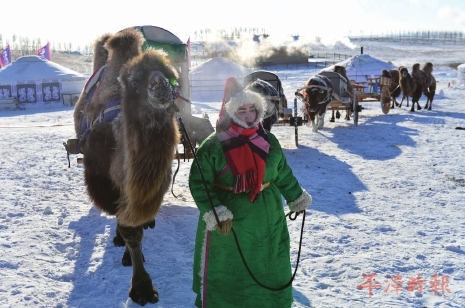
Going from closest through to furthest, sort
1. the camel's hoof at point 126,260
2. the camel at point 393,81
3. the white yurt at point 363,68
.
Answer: the camel's hoof at point 126,260
the camel at point 393,81
the white yurt at point 363,68

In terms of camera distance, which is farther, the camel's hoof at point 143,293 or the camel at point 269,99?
the camel at point 269,99

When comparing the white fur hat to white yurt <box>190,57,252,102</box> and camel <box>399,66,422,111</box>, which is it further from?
white yurt <box>190,57,252,102</box>

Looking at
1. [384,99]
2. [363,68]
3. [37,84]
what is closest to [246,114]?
[384,99]

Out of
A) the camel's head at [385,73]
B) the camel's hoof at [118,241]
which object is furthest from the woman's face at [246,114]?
the camel's head at [385,73]

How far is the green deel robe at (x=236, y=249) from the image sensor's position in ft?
9.11

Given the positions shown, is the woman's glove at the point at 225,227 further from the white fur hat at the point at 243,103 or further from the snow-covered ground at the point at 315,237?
the snow-covered ground at the point at 315,237

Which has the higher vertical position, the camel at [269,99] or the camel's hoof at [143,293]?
the camel at [269,99]

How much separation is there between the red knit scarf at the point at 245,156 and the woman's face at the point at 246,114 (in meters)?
0.06

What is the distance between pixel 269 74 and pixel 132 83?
24.0ft

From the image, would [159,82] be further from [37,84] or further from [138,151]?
[37,84]

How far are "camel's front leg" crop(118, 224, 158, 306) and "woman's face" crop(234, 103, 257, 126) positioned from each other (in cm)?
143

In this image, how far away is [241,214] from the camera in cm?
278

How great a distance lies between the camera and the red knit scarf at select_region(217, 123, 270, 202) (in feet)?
8.95

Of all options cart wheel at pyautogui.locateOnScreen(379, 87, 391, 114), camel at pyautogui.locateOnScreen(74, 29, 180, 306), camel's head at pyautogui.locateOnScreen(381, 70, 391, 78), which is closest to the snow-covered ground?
camel at pyautogui.locateOnScreen(74, 29, 180, 306)
